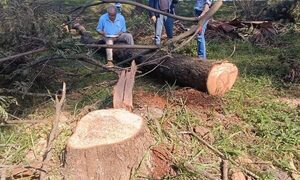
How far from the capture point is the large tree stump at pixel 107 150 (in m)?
3.42

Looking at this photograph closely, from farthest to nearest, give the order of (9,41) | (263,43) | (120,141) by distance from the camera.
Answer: (263,43)
(9,41)
(120,141)

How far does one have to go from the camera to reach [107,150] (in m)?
3.41

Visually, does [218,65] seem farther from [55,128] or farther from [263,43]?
[263,43]

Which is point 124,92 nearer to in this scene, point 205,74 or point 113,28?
point 205,74

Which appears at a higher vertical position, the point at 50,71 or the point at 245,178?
the point at 50,71

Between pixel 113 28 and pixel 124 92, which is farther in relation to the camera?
pixel 113 28

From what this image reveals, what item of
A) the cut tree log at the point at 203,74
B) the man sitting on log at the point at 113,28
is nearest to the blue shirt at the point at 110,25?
the man sitting on log at the point at 113,28

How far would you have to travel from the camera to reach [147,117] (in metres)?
4.50

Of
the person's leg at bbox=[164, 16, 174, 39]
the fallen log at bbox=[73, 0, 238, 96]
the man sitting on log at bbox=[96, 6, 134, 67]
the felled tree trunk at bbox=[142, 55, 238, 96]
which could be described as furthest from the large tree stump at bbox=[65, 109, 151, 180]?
the person's leg at bbox=[164, 16, 174, 39]

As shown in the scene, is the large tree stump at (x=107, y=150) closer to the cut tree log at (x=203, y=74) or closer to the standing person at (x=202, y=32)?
the cut tree log at (x=203, y=74)

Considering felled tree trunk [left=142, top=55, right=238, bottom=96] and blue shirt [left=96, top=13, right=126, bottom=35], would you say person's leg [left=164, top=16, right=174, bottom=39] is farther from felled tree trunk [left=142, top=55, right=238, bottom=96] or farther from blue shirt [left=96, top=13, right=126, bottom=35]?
felled tree trunk [left=142, top=55, right=238, bottom=96]

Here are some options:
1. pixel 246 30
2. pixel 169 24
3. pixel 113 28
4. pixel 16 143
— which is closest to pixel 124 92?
pixel 16 143

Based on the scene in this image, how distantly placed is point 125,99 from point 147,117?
1.02 ft

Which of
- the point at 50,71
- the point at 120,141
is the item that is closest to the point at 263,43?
the point at 50,71
